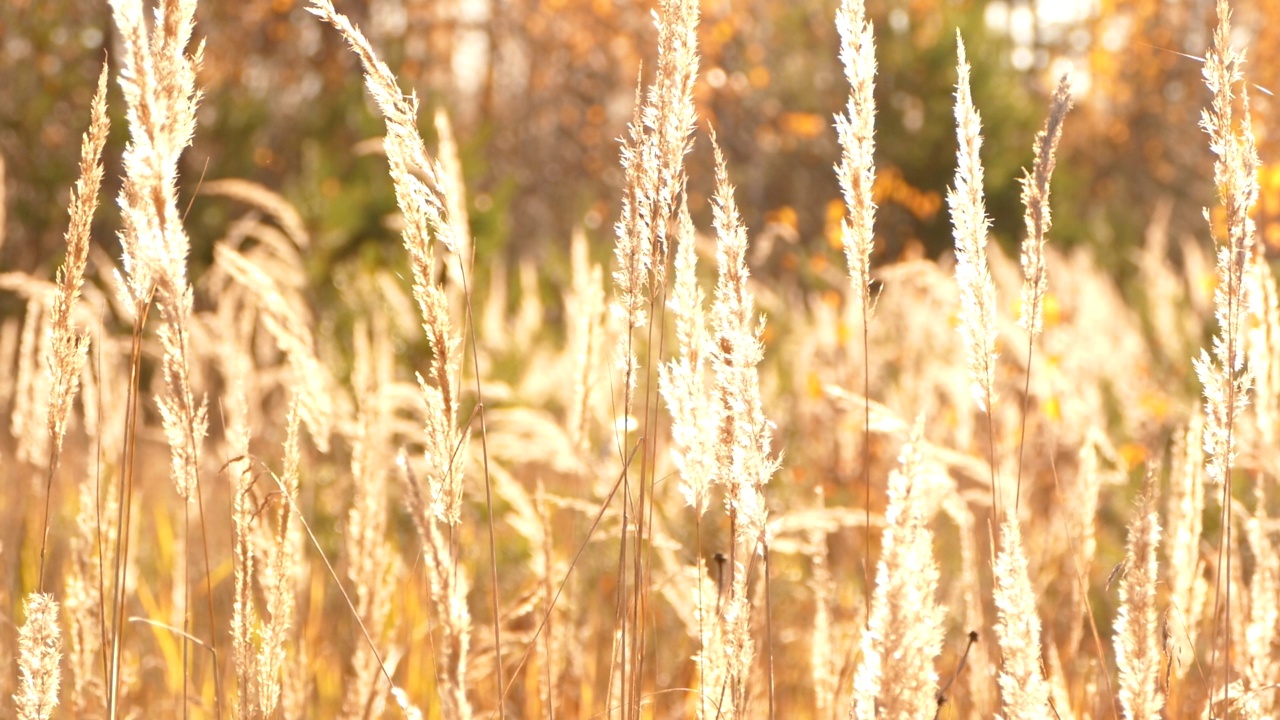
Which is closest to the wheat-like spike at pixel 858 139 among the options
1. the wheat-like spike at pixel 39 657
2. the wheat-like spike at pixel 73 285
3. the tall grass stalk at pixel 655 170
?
the tall grass stalk at pixel 655 170

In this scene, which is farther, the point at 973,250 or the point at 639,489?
the point at 639,489

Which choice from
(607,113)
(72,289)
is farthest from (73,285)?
(607,113)

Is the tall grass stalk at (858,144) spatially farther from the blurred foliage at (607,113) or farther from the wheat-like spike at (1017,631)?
the blurred foliage at (607,113)

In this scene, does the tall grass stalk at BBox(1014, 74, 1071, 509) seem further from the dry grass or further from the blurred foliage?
the blurred foliage

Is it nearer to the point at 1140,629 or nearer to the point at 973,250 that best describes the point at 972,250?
the point at 973,250

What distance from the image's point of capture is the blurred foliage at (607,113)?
22.7 feet

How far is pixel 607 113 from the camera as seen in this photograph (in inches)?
632

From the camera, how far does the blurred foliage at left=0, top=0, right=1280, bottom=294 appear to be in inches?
272

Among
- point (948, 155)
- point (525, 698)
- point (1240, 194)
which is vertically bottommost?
point (525, 698)

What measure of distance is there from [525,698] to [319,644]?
1.60ft

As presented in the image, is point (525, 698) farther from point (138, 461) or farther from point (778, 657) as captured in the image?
point (138, 461)

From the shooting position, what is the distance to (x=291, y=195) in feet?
21.7

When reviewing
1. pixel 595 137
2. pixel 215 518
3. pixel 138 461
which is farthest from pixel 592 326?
pixel 595 137

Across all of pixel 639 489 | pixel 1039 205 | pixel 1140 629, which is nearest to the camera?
pixel 1140 629
